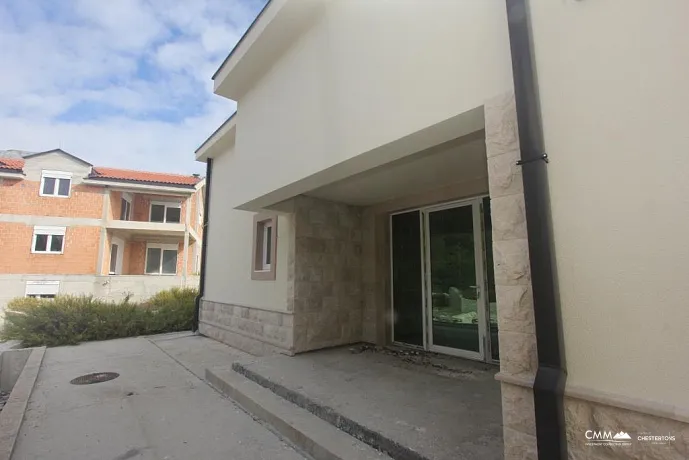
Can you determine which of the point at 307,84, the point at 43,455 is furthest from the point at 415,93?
the point at 43,455

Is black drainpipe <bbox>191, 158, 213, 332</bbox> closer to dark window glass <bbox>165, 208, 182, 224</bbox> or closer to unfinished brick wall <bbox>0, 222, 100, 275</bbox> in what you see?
unfinished brick wall <bbox>0, 222, 100, 275</bbox>

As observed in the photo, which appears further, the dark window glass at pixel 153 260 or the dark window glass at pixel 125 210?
the dark window glass at pixel 153 260

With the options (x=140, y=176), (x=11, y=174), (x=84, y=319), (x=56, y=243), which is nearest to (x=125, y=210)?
(x=140, y=176)

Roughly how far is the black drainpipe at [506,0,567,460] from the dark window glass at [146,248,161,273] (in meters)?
22.8

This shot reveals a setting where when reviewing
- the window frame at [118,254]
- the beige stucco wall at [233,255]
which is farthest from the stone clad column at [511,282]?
the window frame at [118,254]

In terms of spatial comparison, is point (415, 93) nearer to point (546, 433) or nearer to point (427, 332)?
point (546, 433)

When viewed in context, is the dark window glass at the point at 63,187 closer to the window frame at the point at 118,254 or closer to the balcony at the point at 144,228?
the balcony at the point at 144,228

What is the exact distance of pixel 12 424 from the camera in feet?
11.5

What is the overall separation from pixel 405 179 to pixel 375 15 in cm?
220

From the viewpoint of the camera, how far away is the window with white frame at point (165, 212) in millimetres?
20500

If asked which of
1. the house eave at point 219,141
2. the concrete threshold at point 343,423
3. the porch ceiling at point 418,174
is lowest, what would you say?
the concrete threshold at point 343,423

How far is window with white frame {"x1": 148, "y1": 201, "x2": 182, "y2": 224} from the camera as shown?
2050 cm

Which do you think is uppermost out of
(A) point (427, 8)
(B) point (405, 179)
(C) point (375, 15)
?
(C) point (375, 15)

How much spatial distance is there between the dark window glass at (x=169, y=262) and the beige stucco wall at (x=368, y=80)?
18.5 m
